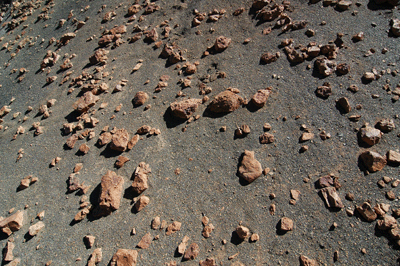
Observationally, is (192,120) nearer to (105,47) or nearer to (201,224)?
(201,224)

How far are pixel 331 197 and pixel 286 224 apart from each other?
0.52 meters

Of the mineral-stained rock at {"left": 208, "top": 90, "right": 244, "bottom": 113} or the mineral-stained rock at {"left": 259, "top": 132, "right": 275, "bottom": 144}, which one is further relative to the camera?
the mineral-stained rock at {"left": 208, "top": 90, "right": 244, "bottom": 113}

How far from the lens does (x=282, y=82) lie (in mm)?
3291

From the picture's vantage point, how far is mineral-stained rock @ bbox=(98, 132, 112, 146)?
332 cm

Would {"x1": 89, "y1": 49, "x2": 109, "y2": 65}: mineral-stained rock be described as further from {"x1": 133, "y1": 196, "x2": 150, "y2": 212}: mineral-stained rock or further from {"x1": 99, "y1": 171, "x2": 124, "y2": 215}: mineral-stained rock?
{"x1": 133, "y1": 196, "x2": 150, "y2": 212}: mineral-stained rock

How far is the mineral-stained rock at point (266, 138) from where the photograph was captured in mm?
2852

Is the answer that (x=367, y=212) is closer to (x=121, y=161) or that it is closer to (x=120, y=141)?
(x=121, y=161)

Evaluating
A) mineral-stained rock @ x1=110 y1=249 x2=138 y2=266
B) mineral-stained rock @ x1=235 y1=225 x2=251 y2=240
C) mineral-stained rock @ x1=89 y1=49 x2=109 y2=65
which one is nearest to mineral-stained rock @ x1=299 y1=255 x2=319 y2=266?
mineral-stained rock @ x1=235 y1=225 x2=251 y2=240

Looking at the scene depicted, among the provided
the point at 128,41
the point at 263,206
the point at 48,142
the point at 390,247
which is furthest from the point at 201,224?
the point at 128,41

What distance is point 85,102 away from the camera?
3.81 metres

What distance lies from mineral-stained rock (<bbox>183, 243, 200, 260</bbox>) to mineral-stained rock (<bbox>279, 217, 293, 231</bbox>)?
2.73 ft

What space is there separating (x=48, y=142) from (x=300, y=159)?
3579 millimetres

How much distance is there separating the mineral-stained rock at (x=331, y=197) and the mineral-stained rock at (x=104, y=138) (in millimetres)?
2695

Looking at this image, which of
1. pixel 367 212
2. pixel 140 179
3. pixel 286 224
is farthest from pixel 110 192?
pixel 367 212
